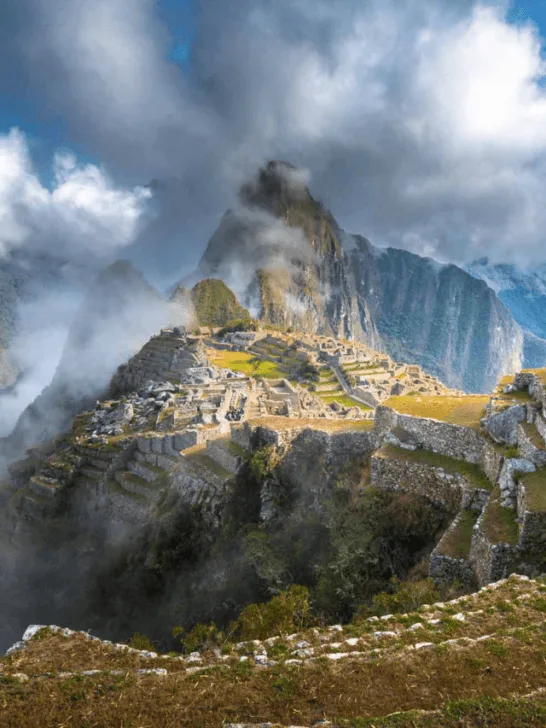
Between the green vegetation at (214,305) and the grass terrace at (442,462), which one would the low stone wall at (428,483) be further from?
the green vegetation at (214,305)

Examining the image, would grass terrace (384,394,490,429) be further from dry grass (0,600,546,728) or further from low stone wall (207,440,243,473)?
dry grass (0,600,546,728)

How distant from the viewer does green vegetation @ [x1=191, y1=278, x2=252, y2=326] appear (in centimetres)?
15562

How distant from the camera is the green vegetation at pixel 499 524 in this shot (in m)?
11.6

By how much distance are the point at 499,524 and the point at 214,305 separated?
152628 millimetres

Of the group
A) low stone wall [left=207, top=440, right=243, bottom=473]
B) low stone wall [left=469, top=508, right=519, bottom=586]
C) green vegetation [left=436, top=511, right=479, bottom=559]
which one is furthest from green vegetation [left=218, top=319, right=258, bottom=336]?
low stone wall [left=469, top=508, right=519, bottom=586]

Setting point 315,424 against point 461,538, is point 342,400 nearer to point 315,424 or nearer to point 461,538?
point 315,424

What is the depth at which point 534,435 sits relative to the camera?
45.0ft

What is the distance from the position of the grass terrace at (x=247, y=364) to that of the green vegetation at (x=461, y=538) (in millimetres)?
54783

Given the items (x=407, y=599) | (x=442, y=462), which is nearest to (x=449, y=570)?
(x=407, y=599)

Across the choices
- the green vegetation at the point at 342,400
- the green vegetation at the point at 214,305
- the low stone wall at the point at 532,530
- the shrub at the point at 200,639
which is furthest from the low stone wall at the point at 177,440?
the green vegetation at the point at 214,305

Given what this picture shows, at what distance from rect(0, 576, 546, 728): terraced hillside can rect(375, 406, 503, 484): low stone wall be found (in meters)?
5.24

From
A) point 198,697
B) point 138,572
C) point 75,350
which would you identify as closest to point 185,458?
point 138,572

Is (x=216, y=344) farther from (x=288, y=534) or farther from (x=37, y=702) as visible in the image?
(x=37, y=702)

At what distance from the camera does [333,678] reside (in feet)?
24.8
